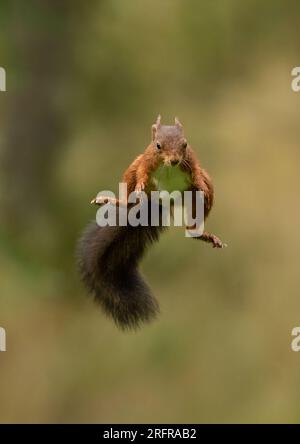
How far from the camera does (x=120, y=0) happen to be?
174 inches

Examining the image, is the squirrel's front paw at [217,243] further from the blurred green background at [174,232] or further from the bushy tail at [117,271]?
the blurred green background at [174,232]

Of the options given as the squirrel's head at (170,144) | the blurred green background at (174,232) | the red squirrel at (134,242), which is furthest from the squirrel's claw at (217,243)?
the blurred green background at (174,232)

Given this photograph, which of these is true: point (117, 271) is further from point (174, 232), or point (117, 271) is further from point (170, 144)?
point (174, 232)

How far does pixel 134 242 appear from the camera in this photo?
1.57 metres

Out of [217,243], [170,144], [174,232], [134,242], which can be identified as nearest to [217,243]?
[217,243]

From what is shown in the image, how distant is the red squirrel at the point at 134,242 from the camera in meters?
1.25

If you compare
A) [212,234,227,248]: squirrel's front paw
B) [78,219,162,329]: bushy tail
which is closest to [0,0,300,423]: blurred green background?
[78,219,162,329]: bushy tail

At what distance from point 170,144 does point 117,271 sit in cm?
43

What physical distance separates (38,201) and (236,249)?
1.22m

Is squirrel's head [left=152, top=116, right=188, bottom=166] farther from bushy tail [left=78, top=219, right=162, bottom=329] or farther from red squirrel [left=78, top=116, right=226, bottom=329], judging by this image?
bushy tail [left=78, top=219, right=162, bottom=329]

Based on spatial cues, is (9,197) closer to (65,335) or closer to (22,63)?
(22,63)

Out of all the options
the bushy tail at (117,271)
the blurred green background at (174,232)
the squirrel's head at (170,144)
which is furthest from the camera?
the blurred green background at (174,232)

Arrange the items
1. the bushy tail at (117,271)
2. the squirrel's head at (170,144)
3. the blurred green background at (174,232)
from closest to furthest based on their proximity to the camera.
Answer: the squirrel's head at (170,144) → the bushy tail at (117,271) → the blurred green background at (174,232)
